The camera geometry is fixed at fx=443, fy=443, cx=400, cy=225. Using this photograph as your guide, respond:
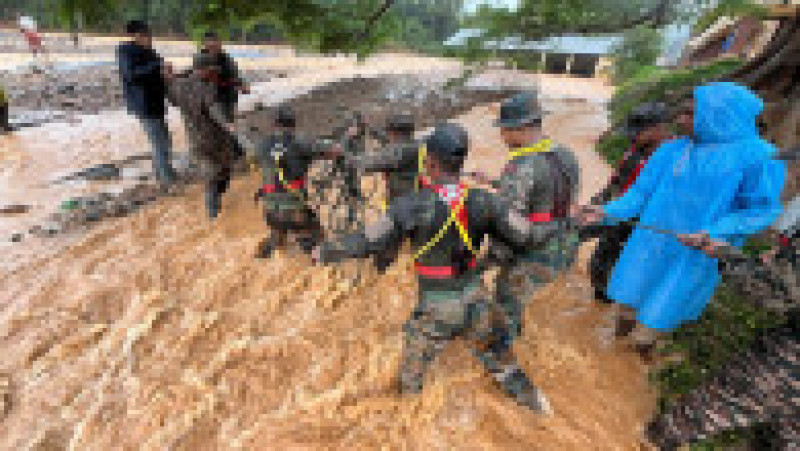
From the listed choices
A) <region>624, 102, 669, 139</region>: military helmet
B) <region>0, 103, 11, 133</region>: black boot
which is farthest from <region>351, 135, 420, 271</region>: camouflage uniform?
<region>0, 103, 11, 133</region>: black boot

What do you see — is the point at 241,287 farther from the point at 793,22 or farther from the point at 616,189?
the point at 793,22

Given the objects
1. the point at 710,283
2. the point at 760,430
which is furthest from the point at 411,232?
the point at 760,430

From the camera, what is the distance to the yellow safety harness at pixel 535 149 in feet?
7.67

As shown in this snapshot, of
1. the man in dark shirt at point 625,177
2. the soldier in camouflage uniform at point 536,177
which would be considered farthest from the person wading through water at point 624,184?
the soldier in camouflage uniform at point 536,177

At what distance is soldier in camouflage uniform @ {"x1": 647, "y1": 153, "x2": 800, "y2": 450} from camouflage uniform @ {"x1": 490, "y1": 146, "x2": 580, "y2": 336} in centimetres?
71

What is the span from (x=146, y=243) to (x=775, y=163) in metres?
4.97

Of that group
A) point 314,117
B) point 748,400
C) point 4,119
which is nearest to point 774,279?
point 748,400

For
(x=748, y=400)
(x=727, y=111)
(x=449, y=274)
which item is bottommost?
(x=748, y=400)

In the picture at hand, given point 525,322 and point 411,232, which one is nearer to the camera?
point 411,232

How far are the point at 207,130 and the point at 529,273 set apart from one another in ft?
12.4

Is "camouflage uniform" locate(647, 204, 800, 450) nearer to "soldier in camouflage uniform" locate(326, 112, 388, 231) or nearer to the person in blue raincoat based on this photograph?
the person in blue raincoat

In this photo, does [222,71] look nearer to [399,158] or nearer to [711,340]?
[399,158]

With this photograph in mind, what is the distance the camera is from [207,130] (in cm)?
477

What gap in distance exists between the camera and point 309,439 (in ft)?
7.84
